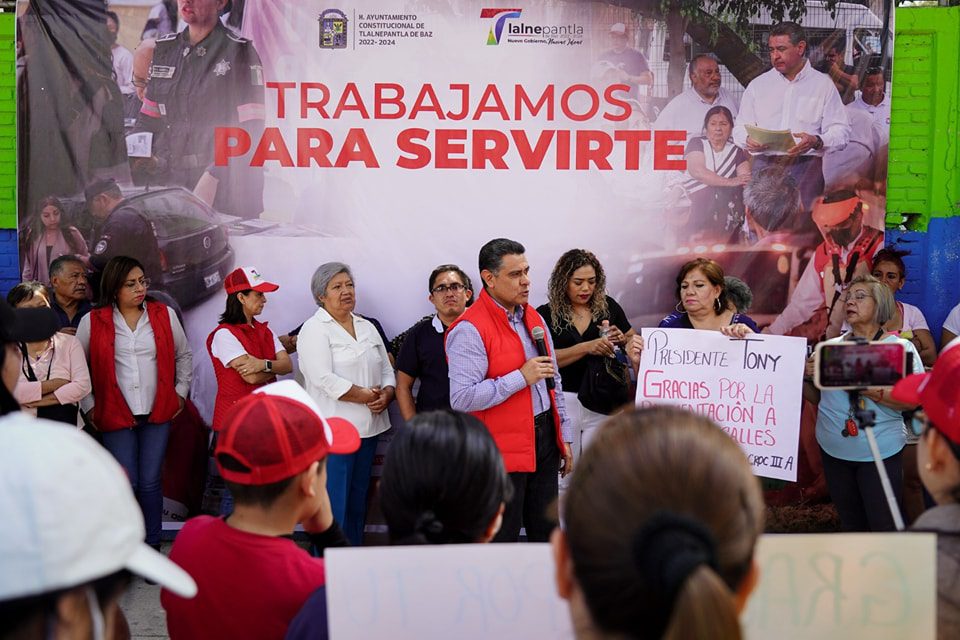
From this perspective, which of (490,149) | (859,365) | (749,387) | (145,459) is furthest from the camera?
(490,149)

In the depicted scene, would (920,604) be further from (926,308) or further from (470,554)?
(926,308)

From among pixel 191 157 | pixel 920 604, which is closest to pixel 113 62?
pixel 191 157

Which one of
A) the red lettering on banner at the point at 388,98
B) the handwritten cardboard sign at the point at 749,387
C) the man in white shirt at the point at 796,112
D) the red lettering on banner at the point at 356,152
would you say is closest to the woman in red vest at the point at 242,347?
the red lettering on banner at the point at 356,152

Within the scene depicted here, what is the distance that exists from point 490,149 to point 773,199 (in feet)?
6.18

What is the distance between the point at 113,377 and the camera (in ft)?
17.2

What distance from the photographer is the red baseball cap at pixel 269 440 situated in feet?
6.36

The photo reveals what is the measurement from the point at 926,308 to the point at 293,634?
17.9ft

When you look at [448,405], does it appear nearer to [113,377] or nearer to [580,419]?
[580,419]

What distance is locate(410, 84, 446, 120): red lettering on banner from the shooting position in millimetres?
5637

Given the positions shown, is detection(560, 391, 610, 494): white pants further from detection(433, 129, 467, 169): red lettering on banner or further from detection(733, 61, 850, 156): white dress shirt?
detection(733, 61, 850, 156): white dress shirt

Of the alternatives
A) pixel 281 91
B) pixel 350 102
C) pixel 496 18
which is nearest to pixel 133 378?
pixel 281 91

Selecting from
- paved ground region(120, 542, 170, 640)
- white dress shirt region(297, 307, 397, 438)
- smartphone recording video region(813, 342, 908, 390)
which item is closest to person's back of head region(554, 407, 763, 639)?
smartphone recording video region(813, 342, 908, 390)

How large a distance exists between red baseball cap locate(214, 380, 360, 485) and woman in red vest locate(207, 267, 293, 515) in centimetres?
341

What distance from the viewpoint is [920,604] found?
5.32 ft
